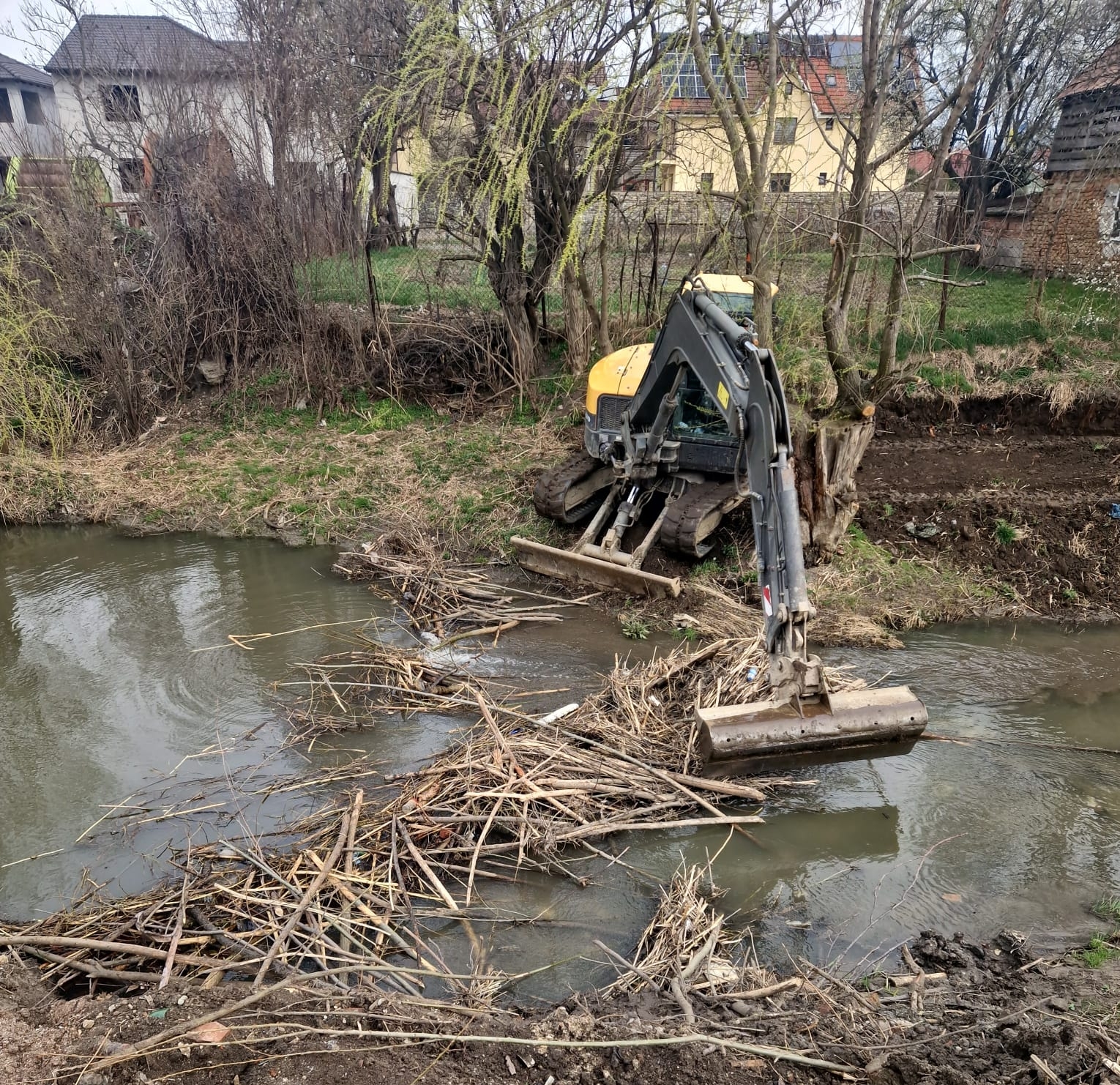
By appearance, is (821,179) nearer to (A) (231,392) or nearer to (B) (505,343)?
(B) (505,343)

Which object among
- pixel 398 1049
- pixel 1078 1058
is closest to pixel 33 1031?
pixel 398 1049

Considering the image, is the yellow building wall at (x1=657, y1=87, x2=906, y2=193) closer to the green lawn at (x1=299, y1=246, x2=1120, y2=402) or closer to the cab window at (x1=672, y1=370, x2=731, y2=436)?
the green lawn at (x1=299, y1=246, x2=1120, y2=402)

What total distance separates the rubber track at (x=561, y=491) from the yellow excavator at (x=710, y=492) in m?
0.02

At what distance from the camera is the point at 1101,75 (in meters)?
16.1

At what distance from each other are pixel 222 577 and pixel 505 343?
569cm

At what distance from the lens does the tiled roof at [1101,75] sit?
1574cm

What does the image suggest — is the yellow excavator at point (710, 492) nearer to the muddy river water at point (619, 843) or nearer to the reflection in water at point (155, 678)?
the muddy river water at point (619, 843)

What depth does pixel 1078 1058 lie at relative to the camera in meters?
3.34

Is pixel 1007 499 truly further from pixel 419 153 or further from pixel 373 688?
pixel 419 153

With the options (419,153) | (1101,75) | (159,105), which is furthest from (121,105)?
(1101,75)

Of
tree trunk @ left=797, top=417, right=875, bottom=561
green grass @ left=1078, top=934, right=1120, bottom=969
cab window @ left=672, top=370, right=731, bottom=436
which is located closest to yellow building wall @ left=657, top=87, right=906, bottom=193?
cab window @ left=672, top=370, right=731, bottom=436

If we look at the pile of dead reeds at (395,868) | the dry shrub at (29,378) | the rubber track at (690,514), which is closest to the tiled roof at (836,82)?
the rubber track at (690,514)

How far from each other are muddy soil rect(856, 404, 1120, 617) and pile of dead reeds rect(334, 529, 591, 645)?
3834 millimetres

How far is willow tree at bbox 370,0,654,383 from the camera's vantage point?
9273 mm
